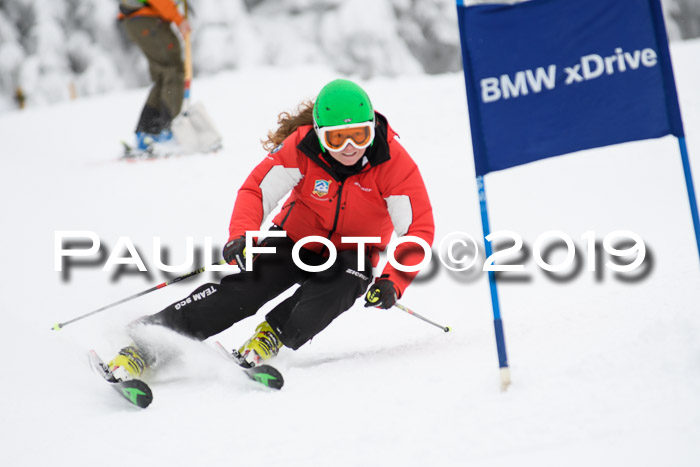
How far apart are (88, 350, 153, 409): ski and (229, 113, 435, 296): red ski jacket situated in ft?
2.70

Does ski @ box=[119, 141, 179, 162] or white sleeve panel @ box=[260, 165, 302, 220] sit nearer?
white sleeve panel @ box=[260, 165, 302, 220]

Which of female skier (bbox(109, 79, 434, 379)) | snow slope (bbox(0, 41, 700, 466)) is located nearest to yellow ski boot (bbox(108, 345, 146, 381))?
female skier (bbox(109, 79, 434, 379))

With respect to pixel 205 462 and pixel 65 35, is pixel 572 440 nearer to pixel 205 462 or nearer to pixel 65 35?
pixel 205 462

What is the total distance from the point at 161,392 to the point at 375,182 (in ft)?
4.51

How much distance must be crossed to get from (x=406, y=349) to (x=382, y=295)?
488 mm

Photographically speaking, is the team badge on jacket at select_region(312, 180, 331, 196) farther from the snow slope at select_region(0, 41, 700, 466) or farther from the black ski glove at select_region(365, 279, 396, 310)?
the snow slope at select_region(0, 41, 700, 466)

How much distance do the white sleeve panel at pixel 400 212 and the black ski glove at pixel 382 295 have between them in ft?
1.19

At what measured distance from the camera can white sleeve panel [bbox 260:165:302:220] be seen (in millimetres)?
3535

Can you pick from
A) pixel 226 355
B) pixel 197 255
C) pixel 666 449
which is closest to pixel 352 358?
pixel 226 355

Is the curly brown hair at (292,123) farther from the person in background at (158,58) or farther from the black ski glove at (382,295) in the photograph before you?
the person in background at (158,58)

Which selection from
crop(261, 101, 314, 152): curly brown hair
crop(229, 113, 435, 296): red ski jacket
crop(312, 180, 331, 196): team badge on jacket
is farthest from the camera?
crop(261, 101, 314, 152): curly brown hair

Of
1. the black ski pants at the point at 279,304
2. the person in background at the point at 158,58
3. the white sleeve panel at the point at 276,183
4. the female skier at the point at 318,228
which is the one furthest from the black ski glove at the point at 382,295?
the person in background at the point at 158,58

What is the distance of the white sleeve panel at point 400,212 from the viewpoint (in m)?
3.40

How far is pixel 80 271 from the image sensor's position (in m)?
5.25
